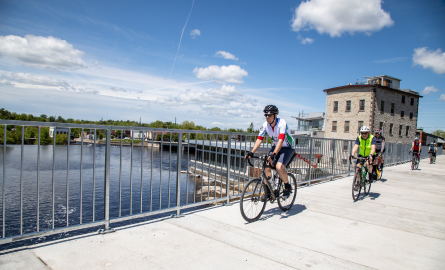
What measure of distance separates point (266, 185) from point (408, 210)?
3609 millimetres

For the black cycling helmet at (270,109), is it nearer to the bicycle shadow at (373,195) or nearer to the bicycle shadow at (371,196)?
the bicycle shadow at (371,196)

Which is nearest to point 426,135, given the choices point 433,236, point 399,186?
point 399,186

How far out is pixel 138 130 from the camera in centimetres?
406

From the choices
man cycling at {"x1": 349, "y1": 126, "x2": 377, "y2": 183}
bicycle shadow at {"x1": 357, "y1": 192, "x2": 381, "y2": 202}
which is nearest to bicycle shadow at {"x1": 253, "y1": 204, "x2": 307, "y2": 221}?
bicycle shadow at {"x1": 357, "y1": 192, "x2": 381, "y2": 202}

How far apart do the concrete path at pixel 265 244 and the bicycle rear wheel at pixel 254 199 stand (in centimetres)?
14

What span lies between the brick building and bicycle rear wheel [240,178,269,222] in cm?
4427

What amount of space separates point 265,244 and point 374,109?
47536mm

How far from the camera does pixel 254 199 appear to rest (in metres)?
4.59

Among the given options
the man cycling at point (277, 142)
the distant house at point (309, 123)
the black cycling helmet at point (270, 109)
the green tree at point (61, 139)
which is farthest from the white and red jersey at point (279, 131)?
the distant house at point (309, 123)

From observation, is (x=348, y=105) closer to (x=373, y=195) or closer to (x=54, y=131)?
(x=373, y=195)

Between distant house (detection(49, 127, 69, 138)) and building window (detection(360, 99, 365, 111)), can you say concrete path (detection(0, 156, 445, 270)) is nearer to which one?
distant house (detection(49, 127, 69, 138))

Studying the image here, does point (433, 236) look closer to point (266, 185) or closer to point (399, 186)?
point (266, 185)

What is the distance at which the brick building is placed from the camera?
4466 cm

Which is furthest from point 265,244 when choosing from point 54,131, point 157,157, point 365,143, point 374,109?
point 374,109
